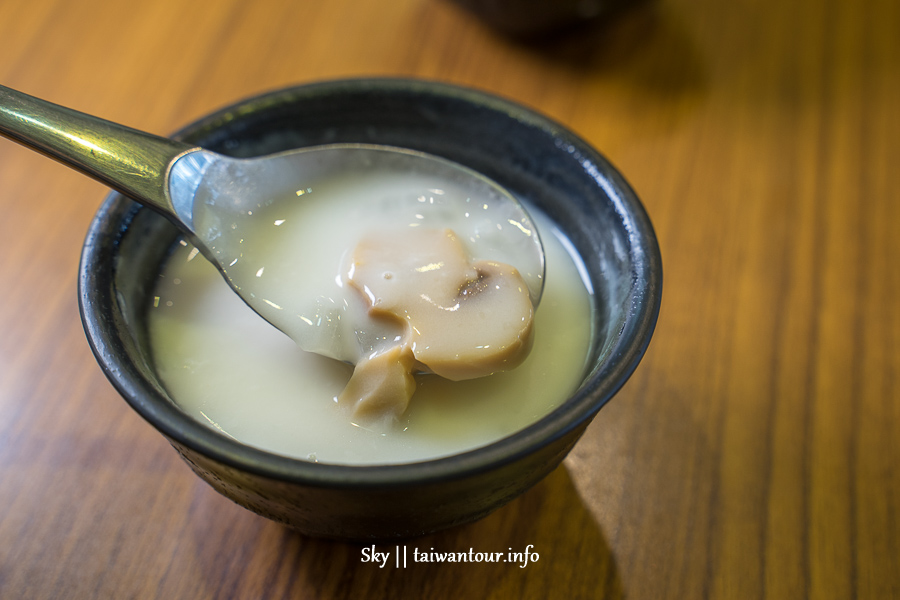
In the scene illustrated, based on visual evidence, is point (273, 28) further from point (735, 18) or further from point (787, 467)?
point (787, 467)

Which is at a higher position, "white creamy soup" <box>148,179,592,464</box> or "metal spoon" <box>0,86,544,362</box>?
"metal spoon" <box>0,86,544,362</box>

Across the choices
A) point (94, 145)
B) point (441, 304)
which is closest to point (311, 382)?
point (441, 304)

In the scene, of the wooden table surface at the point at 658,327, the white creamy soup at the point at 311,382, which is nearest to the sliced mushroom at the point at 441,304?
the white creamy soup at the point at 311,382

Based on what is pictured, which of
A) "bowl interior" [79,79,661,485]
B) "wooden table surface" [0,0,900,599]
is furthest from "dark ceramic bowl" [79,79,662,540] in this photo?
"wooden table surface" [0,0,900,599]

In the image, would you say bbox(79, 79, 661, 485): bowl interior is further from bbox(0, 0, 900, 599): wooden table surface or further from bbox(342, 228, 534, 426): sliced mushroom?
bbox(0, 0, 900, 599): wooden table surface

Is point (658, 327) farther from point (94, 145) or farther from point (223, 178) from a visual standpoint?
point (94, 145)

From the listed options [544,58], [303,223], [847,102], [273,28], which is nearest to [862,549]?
[303,223]

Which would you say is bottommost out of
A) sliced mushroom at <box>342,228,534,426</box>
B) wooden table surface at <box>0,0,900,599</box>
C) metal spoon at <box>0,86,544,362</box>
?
wooden table surface at <box>0,0,900,599</box>
